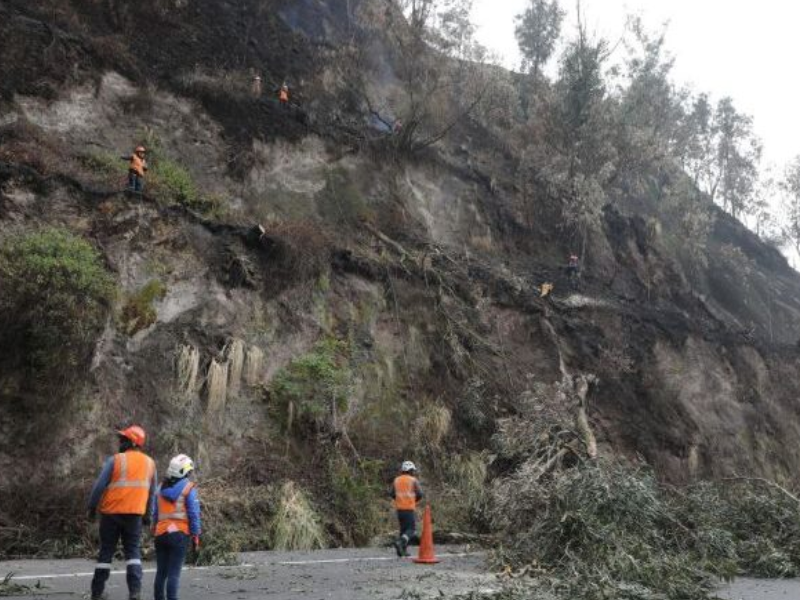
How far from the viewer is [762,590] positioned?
354 inches

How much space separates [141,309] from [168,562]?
804 centimetres

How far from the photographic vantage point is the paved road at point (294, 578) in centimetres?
725

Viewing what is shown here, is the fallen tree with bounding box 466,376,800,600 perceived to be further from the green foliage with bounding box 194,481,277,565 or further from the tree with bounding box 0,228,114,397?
the tree with bounding box 0,228,114,397

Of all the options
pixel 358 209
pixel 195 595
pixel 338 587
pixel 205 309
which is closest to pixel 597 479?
pixel 338 587

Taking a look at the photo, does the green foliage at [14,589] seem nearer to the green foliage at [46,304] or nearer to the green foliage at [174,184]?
the green foliage at [46,304]

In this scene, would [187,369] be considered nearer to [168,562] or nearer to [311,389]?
[311,389]

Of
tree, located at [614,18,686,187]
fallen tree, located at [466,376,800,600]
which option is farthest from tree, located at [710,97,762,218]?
fallen tree, located at [466,376,800,600]

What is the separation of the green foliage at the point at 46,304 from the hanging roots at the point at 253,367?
10.6 feet

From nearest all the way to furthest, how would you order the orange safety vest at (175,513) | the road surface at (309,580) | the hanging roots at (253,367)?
the orange safety vest at (175,513) → the road surface at (309,580) → the hanging roots at (253,367)

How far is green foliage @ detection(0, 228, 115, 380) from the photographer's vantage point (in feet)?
35.7

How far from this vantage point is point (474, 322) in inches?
787

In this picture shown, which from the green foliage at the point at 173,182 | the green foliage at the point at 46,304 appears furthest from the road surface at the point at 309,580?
the green foliage at the point at 173,182

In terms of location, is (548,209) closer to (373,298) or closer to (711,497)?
(373,298)

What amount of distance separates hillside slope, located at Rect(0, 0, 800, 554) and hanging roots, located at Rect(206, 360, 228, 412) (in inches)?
Result: 1.2
